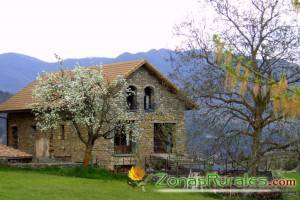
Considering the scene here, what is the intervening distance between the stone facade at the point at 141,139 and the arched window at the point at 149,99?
0.85 ft

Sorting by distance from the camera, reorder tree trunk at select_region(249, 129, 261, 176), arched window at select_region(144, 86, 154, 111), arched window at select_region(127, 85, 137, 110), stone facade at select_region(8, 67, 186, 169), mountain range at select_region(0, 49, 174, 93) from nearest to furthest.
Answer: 1. tree trunk at select_region(249, 129, 261, 176)
2. stone facade at select_region(8, 67, 186, 169)
3. arched window at select_region(127, 85, 137, 110)
4. arched window at select_region(144, 86, 154, 111)
5. mountain range at select_region(0, 49, 174, 93)

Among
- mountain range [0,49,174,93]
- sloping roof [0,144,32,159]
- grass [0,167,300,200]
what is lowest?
grass [0,167,300,200]

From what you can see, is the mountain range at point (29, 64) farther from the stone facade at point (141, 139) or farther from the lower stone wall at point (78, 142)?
the stone facade at point (141, 139)

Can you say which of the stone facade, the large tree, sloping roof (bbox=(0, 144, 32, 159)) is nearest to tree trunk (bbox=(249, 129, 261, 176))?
the large tree

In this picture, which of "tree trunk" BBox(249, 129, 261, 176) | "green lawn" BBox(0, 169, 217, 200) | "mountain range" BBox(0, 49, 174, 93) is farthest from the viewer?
"mountain range" BBox(0, 49, 174, 93)

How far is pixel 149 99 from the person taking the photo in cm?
3158

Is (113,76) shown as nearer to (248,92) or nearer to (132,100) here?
(132,100)

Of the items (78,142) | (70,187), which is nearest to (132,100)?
(78,142)

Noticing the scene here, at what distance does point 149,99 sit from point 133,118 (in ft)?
6.45

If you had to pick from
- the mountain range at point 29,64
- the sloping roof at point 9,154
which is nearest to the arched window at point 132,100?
the sloping roof at point 9,154

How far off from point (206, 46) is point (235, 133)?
342cm

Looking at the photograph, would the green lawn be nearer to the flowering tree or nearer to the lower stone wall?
the flowering tree

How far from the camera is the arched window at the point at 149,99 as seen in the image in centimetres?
3122

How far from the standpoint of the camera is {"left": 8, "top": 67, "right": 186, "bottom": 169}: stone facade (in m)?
29.1
